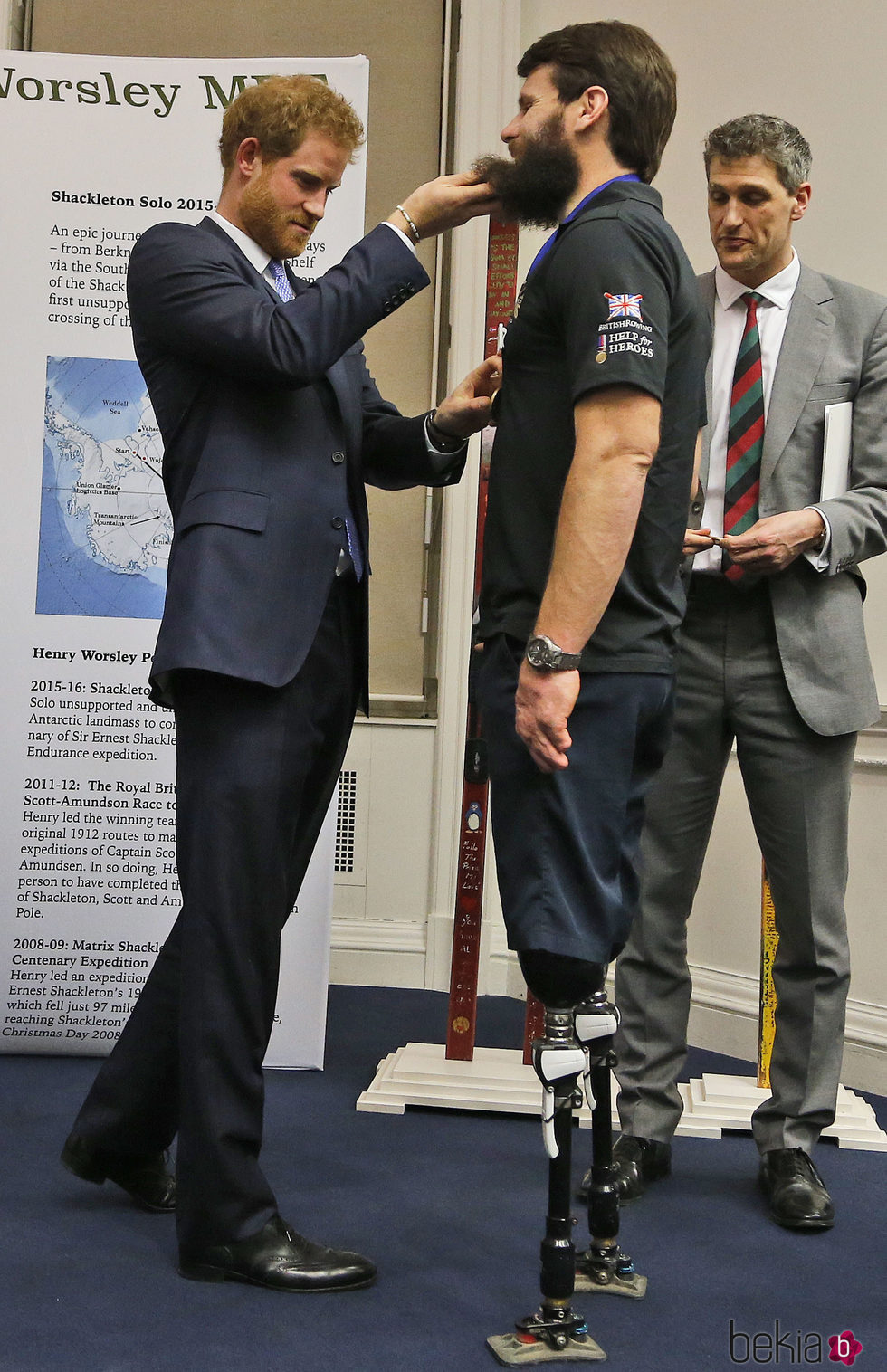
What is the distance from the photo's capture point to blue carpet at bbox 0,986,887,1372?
1644mm

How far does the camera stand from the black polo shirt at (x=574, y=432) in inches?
60.7

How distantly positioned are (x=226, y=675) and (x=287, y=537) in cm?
22

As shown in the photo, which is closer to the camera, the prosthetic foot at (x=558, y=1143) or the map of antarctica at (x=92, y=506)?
the prosthetic foot at (x=558, y=1143)

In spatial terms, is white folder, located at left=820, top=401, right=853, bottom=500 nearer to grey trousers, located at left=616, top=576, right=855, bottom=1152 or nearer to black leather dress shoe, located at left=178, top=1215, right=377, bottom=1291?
grey trousers, located at left=616, top=576, right=855, bottom=1152

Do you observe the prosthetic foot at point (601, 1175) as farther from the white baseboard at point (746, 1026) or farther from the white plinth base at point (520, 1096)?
the white baseboard at point (746, 1026)

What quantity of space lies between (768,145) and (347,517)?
1055 millimetres

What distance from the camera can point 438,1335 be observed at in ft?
5.49

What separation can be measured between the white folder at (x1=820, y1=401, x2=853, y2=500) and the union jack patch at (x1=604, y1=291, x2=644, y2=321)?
906 mm

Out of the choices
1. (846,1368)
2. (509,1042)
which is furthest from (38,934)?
(846,1368)

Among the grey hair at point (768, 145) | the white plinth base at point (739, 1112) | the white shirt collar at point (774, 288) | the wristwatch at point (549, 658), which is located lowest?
the white plinth base at point (739, 1112)

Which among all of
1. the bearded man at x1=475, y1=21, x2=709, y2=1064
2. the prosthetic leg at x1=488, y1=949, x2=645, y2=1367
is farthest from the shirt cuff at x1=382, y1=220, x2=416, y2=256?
the prosthetic leg at x1=488, y1=949, x2=645, y2=1367

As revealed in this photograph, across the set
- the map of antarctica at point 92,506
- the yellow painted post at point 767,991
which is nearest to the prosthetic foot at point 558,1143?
the yellow painted post at point 767,991

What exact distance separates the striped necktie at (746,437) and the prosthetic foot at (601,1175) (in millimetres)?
1040

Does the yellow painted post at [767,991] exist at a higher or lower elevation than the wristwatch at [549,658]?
lower
